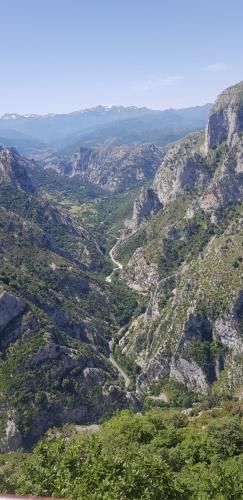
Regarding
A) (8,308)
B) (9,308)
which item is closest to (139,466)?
(8,308)

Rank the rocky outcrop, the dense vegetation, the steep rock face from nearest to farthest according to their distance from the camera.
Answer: the dense vegetation, the rocky outcrop, the steep rock face

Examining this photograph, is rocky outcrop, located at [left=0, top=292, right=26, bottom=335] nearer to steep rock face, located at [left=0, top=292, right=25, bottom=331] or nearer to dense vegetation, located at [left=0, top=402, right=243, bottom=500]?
steep rock face, located at [left=0, top=292, right=25, bottom=331]

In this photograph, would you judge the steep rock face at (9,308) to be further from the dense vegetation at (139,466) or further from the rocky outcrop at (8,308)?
the dense vegetation at (139,466)

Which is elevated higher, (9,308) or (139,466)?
(139,466)

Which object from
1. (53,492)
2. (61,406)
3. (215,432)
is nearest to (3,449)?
(61,406)

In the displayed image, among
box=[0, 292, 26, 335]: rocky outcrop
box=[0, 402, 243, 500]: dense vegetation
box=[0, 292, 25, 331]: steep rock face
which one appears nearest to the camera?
box=[0, 402, 243, 500]: dense vegetation

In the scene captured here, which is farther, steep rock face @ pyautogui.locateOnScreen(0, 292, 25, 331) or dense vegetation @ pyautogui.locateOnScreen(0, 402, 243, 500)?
steep rock face @ pyautogui.locateOnScreen(0, 292, 25, 331)

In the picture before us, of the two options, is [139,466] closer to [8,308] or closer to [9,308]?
[8,308]

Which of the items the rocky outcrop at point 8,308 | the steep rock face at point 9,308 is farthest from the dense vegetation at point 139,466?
the steep rock face at point 9,308

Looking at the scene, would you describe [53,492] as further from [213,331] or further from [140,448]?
[213,331]

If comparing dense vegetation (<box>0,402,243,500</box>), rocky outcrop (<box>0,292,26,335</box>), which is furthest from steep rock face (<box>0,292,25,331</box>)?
dense vegetation (<box>0,402,243,500</box>)
